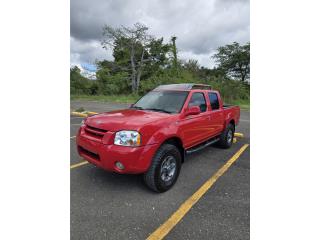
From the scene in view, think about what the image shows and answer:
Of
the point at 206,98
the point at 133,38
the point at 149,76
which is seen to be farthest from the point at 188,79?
the point at 206,98

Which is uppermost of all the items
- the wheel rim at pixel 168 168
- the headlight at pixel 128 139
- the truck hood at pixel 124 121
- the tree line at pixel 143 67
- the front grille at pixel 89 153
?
the tree line at pixel 143 67

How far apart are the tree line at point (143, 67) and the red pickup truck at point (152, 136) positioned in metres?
21.3

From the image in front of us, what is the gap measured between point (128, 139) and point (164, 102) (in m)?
1.42

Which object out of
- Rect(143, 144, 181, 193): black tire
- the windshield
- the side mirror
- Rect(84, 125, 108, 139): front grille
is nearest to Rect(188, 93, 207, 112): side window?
the windshield

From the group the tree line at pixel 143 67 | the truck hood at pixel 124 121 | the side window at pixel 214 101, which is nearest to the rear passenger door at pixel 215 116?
the side window at pixel 214 101

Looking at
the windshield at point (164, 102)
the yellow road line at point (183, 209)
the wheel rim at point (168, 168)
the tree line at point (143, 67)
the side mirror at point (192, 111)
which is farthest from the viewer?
the tree line at point (143, 67)

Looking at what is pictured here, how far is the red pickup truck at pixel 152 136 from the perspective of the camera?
273cm

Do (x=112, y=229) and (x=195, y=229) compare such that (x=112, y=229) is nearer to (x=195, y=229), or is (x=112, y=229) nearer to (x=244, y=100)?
(x=195, y=229)

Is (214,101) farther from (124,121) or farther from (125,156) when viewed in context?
(125,156)

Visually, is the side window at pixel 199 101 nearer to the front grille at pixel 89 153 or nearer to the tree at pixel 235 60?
the front grille at pixel 89 153

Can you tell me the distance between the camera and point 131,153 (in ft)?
8.77

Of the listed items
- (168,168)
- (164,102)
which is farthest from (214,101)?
(168,168)

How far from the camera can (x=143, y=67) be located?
28984 mm
